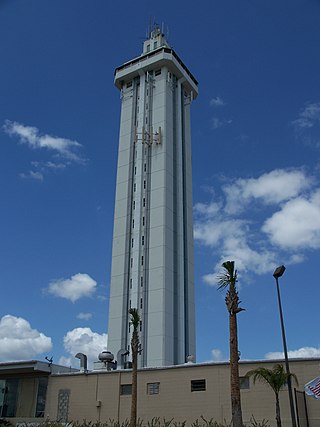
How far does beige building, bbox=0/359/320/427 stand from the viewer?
28500 mm

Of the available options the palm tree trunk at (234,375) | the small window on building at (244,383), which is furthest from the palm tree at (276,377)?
the palm tree trunk at (234,375)

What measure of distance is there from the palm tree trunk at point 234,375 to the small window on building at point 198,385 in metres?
9.36

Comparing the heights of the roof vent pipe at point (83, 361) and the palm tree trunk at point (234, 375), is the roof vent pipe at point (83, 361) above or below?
above

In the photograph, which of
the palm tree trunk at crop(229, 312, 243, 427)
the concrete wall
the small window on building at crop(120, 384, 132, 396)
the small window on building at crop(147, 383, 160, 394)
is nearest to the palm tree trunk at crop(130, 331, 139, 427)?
the concrete wall

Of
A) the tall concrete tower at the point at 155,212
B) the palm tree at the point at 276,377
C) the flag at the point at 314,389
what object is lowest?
the flag at the point at 314,389

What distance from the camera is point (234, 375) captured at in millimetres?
21969

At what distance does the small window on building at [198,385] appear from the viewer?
30806mm

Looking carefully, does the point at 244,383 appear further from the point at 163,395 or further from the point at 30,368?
the point at 30,368

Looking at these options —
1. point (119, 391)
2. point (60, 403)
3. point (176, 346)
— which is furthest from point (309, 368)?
point (176, 346)

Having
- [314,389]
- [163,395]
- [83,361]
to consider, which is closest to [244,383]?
[163,395]

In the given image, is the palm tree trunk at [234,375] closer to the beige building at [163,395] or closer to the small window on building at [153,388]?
the beige building at [163,395]

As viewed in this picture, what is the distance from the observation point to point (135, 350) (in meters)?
29.0

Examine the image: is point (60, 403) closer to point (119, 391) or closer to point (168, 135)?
point (119, 391)

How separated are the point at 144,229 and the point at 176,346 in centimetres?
1545
